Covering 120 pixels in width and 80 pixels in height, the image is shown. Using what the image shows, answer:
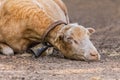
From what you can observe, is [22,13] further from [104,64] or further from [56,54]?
[104,64]

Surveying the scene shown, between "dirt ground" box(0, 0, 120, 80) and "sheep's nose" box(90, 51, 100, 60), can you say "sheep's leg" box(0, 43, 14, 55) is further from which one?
"sheep's nose" box(90, 51, 100, 60)

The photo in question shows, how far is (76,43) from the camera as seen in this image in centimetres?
1020


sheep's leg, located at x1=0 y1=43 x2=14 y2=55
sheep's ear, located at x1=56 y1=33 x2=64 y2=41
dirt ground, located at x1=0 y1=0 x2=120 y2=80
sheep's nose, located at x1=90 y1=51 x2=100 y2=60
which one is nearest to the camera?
dirt ground, located at x1=0 y1=0 x2=120 y2=80

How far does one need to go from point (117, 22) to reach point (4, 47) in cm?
613

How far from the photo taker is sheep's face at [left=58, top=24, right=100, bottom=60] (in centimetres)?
1006

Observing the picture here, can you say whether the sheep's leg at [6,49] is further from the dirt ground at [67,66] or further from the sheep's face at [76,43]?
the sheep's face at [76,43]

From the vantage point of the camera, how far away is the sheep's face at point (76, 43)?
396 inches

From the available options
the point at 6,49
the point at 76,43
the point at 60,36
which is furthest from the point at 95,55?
the point at 6,49

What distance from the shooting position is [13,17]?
35.4 ft

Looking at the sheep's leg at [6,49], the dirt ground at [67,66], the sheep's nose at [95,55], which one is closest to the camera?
the dirt ground at [67,66]

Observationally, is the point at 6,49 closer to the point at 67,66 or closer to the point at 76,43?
the point at 76,43

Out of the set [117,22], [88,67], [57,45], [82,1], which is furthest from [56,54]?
[82,1]

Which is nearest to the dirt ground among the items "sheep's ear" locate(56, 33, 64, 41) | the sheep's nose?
the sheep's nose

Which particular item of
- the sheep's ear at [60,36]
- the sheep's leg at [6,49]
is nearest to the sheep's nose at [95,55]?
the sheep's ear at [60,36]
